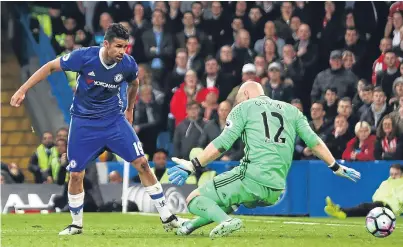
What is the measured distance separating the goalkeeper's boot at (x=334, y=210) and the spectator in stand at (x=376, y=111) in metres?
2.02

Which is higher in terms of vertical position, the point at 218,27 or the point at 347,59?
the point at 218,27

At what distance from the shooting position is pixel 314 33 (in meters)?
21.1

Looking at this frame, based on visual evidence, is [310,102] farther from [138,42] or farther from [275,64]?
[138,42]

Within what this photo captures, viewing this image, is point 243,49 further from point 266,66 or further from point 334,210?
point 334,210

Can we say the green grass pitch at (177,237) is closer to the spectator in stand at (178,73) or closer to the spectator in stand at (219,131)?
the spectator in stand at (219,131)

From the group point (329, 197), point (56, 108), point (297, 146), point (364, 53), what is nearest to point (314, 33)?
point (364, 53)

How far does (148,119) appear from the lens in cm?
2131

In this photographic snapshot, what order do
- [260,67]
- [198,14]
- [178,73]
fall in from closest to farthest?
[260,67], [178,73], [198,14]

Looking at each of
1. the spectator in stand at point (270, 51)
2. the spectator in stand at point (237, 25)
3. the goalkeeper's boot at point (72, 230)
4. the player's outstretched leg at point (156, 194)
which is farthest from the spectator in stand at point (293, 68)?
the goalkeeper's boot at point (72, 230)

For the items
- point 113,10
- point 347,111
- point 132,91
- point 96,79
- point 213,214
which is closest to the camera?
point 213,214

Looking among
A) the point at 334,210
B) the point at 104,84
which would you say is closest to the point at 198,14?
the point at 334,210

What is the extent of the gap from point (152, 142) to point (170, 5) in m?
3.30

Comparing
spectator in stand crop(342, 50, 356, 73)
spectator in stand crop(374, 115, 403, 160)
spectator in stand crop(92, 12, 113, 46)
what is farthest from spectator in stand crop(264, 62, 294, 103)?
spectator in stand crop(92, 12, 113, 46)

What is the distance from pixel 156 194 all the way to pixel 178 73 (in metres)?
9.39
